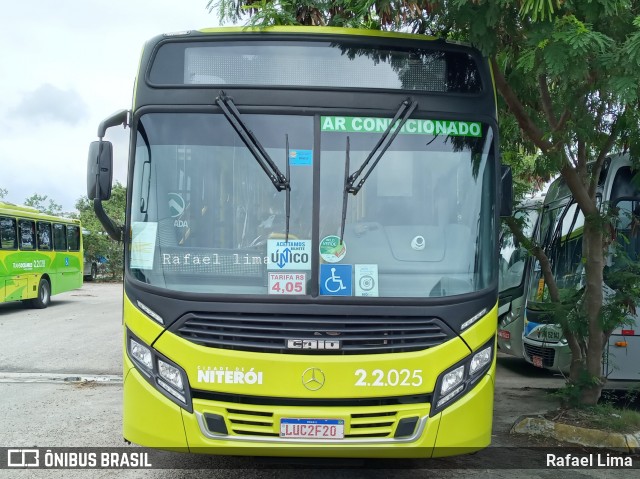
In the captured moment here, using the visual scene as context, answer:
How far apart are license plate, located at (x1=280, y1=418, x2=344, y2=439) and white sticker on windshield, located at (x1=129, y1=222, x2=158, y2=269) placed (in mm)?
1383

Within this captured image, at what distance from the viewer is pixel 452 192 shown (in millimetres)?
4805

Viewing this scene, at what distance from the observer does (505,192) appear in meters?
→ 5.16

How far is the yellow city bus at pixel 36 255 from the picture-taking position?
736 inches

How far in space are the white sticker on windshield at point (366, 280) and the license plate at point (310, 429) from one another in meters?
0.82

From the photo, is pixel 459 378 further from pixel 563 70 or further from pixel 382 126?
pixel 563 70

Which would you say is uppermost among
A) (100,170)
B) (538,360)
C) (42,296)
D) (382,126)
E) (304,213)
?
(382,126)

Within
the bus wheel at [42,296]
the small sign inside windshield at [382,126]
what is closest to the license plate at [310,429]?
the small sign inside windshield at [382,126]

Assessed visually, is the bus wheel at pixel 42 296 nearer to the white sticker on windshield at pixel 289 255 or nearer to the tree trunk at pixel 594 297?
the tree trunk at pixel 594 297

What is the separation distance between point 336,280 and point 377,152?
0.90 m

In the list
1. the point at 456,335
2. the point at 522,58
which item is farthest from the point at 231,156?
the point at 522,58

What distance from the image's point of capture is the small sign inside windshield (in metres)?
4.74

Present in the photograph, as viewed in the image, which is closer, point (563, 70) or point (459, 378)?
point (459, 378)

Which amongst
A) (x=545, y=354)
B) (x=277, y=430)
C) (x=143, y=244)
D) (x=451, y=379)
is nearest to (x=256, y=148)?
(x=143, y=244)

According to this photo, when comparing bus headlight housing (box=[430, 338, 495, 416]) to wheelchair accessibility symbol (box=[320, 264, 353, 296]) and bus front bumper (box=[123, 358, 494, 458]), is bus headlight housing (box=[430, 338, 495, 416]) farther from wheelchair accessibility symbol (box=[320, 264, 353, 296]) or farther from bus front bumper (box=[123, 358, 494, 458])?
wheelchair accessibility symbol (box=[320, 264, 353, 296])
